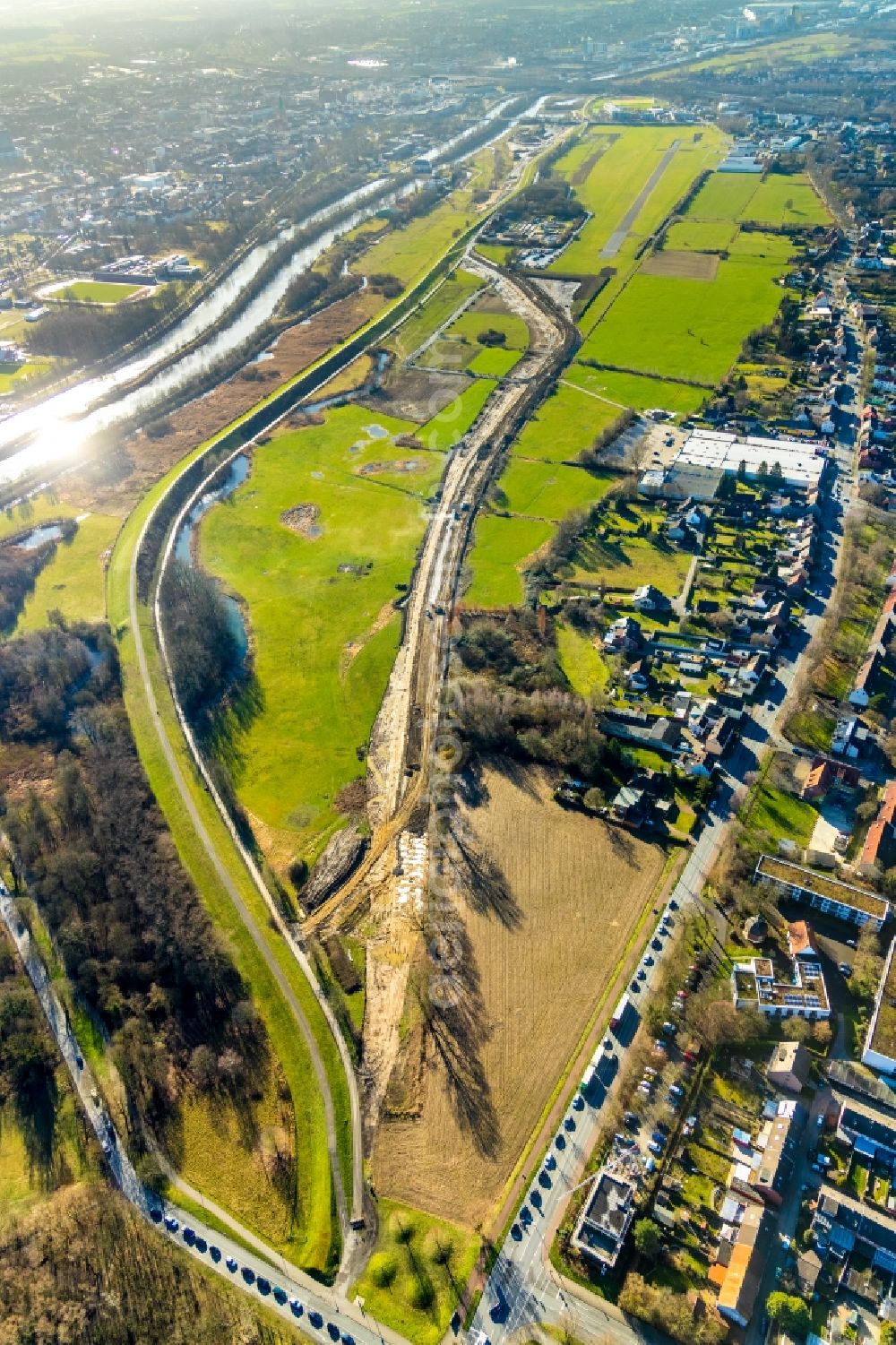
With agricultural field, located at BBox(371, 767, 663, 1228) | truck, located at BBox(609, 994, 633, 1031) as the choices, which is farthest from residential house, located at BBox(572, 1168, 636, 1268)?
truck, located at BBox(609, 994, 633, 1031)

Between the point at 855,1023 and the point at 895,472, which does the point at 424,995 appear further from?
the point at 895,472

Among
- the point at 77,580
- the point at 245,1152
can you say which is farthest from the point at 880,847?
the point at 77,580

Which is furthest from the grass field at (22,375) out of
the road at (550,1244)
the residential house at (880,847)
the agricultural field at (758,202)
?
the residential house at (880,847)

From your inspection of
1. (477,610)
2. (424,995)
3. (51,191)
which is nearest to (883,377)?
(477,610)

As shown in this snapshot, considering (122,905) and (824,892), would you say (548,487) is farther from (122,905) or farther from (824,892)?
(122,905)

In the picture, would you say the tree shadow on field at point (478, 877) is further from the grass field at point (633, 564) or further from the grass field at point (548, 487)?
the grass field at point (548, 487)
